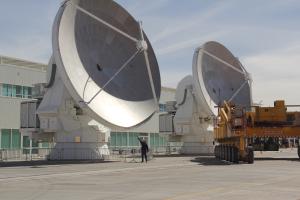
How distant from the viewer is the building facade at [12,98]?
183 feet

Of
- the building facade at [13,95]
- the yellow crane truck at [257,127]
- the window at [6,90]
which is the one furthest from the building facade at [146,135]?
the yellow crane truck at [257,127]

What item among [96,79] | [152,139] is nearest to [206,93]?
[96,79]

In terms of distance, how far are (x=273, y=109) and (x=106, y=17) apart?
41.4 ft

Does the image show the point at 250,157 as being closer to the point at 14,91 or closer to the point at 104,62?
the point at 104,62

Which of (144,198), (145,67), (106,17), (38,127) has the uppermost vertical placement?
(106,17)

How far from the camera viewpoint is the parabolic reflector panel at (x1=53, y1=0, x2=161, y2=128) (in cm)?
3166

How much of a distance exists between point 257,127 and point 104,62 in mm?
10838

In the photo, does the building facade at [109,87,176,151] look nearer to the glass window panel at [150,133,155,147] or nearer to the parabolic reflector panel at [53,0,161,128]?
the glass window panel at [150,133,155,147]

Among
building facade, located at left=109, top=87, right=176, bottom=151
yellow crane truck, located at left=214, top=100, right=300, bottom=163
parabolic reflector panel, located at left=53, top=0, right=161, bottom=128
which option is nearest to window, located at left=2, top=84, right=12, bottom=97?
building facade, located at left=109, top=87, right=176, bottom=151

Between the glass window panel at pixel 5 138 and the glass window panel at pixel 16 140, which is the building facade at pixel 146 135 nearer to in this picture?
the glass window panel at pixel 16 140

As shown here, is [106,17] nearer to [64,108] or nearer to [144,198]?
A: [64,108]

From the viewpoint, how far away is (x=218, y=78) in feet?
164

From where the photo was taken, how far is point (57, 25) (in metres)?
31.0

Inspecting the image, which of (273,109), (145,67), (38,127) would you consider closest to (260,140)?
(273,109)
